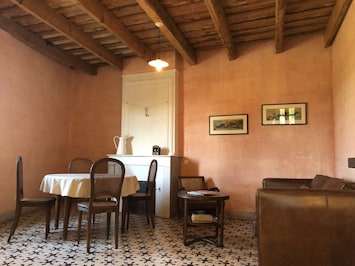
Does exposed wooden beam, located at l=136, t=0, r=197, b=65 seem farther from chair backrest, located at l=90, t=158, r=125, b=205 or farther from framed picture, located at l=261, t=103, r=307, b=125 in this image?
chair backrest, located at l=90, t=158, r=125, b=205

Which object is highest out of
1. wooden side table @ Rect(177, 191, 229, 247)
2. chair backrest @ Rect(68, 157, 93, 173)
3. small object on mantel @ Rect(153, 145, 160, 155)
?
small object on mantel @ Rect(153, 145, 160, 155)

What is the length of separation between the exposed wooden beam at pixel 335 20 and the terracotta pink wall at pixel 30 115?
4748mm

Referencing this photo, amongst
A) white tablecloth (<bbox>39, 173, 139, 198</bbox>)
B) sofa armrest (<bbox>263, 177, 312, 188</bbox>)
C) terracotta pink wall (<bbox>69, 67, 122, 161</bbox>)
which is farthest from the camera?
terracotta pink wall (<bbox>69, 67, 122, 161</bbox>)

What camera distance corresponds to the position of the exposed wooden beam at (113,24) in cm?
342

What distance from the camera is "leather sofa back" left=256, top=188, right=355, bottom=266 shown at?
2.14 metres

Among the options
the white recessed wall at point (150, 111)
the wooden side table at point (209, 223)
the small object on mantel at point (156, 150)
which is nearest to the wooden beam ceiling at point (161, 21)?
the white recessed wall at point (150, 111)

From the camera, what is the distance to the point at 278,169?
451 centimetres

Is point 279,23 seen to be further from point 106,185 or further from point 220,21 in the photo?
point 106,185

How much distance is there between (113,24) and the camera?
12.9 ft

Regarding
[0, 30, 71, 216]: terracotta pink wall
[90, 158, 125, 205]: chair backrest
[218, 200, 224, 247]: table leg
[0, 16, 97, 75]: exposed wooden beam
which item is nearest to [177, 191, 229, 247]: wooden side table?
[218, 200, 224, 247]: table leg

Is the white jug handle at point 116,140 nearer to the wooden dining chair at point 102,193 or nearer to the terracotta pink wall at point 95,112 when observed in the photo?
the terracotta pink wall at point 95,112

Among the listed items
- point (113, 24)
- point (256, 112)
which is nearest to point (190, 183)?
point (256, 112)

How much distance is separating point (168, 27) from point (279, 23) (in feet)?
4.91

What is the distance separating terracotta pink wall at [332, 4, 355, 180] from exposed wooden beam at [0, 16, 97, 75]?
4483mm
